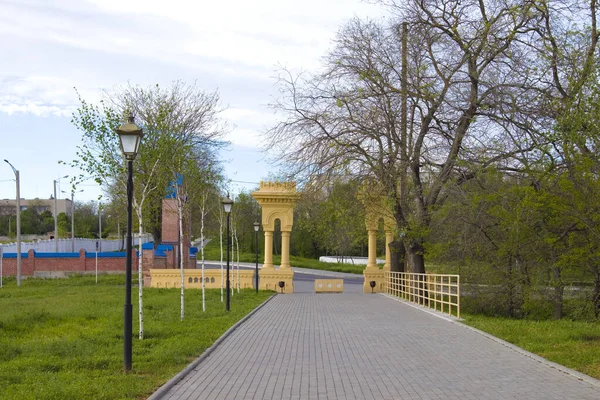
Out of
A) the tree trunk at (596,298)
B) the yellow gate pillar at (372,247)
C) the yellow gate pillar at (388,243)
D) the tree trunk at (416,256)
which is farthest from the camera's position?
the yellow gate pillar at (372,247)

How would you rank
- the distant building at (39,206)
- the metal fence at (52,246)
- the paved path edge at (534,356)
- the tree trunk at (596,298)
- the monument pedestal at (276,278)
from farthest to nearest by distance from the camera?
the distant building at (39,206) → the metal fence at (52,246) → the monument pedestal at (276,278) → the tree trunk at (596,298) → the paved path edge at (534,356)

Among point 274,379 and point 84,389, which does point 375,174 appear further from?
point 84,389

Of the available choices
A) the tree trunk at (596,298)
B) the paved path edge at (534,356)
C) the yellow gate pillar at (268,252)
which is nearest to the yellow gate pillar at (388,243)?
the yellow gate pillar at (268,252)

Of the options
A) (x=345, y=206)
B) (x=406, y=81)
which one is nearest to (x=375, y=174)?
(x=345, y=206)

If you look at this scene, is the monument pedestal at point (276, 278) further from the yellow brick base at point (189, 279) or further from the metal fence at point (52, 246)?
the metal fence at point (52, 246)

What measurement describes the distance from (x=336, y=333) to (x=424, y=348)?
3214mm

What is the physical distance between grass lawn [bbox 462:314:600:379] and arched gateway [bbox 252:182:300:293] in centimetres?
1733

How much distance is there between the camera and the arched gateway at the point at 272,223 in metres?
35.4

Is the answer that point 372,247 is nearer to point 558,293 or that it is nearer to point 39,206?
point 558,293

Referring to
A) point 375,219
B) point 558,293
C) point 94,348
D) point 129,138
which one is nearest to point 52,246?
point 375,219

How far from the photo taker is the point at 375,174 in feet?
88.4

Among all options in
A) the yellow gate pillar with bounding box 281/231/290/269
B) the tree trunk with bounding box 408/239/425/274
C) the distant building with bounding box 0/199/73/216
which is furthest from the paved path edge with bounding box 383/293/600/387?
the distant building with bounding box 0/199/73/216

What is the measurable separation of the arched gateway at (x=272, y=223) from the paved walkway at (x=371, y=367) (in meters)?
17.5

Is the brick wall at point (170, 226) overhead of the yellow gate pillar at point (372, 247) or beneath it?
overhead
